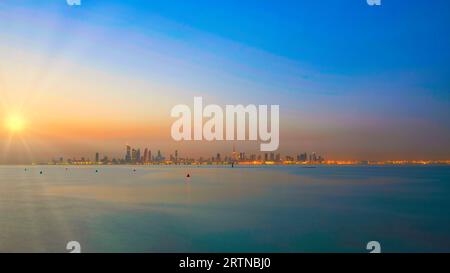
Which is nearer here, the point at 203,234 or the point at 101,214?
the point at 203,234

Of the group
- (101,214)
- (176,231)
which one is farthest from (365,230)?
(101,214)

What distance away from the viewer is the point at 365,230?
15.8m

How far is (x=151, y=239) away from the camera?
13711 mm
